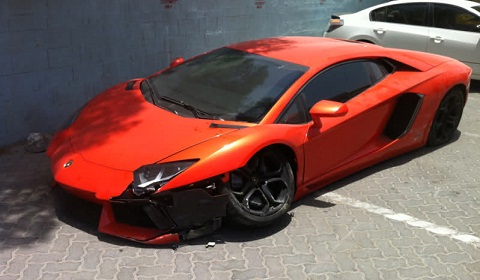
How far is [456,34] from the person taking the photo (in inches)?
331

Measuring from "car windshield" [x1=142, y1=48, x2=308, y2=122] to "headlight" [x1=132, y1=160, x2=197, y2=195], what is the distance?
26.5 inches

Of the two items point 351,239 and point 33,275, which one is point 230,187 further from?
point 33,275

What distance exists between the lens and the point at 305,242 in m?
3.88

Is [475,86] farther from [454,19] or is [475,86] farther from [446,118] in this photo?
[446,118]

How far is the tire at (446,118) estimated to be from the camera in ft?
18.5

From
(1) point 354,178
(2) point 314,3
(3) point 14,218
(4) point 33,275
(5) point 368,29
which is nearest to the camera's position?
(4) point 33,275

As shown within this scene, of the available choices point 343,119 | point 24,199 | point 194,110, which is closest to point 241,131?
point 194,110

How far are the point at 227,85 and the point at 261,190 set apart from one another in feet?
3.40

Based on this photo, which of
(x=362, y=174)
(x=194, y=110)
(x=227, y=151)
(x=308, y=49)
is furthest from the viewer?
(x=362, y=174)

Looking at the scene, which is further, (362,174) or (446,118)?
(446,118)

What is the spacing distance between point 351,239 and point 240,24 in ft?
17.3

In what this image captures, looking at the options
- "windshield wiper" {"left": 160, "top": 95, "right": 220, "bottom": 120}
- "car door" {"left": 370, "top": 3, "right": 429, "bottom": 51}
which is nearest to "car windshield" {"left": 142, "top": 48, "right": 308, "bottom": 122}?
"windshield wiper" {"left": 160, "top": 95, "right": 220, "bottom": 120}

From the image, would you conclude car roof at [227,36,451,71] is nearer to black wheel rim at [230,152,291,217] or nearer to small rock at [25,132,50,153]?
black wheel rim at [230,152,291,217]

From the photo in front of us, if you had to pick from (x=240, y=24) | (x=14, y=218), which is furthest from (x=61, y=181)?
(x=240, y=24)
